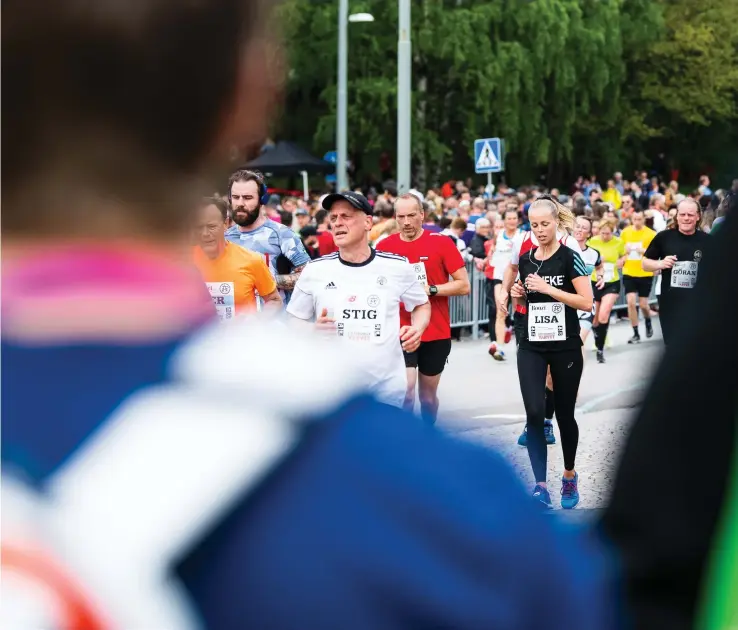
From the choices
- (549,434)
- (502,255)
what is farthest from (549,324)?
(502,255)

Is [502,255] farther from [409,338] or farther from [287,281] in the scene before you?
[409,338]

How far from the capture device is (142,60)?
82 cm

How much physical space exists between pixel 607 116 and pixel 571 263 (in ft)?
137

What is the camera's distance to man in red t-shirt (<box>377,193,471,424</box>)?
8.77 meters

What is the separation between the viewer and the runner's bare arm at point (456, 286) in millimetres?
8930

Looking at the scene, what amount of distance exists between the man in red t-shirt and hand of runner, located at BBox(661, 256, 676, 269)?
7.23ft

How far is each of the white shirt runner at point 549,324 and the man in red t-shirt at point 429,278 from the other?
1176 millimetres

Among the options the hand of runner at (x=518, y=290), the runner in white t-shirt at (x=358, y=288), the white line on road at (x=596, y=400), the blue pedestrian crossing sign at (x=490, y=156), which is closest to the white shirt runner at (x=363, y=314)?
the runner in white t-shirt at (x=358, y=288)

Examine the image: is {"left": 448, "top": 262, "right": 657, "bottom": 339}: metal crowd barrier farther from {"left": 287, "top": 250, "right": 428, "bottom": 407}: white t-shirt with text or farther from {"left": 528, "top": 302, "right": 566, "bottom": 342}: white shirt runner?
{"left": 287, "top": 250, "right": 428, "bottom": 407}: white t-shirt with text

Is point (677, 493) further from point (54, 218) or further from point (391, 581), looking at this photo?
point (54, 218)

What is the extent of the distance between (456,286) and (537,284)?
47.9 inches

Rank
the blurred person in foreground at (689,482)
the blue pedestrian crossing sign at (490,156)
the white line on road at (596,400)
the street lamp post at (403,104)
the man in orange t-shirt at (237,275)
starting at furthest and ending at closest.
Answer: the blue pedestrian crossing sign at (490,156) → the street lamp post at (403,104) → the white line on road at (596,400) → the man in orange t-shirt at (237,275) → the blurred person in foreground at (689,482)

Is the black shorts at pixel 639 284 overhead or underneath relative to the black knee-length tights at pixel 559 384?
underneath

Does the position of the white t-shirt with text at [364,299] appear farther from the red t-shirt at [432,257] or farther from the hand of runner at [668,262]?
the hand of runner at [668,262]
